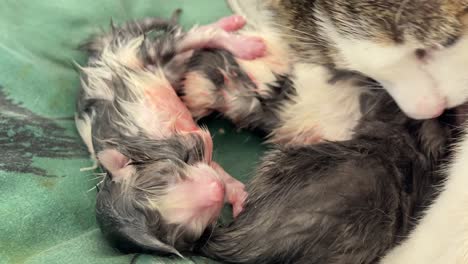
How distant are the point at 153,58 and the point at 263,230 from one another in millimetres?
538

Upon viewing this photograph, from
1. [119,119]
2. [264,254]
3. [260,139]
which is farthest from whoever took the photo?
[260,139]

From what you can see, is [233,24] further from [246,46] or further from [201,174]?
[201,174]

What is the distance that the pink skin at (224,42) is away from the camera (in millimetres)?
1312

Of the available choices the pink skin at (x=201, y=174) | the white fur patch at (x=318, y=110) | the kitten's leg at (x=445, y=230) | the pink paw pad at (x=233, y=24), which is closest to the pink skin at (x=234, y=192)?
the pink skin at (x=201, y=174)

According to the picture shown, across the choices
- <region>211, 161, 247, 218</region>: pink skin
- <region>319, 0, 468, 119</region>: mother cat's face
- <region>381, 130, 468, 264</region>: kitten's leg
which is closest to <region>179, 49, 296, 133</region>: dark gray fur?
<region>211, 161, 247, 218</region>: pink skin

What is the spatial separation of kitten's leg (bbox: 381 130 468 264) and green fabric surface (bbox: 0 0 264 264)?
349 mm

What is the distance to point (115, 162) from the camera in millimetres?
1092

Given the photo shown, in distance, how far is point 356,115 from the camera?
1086mm

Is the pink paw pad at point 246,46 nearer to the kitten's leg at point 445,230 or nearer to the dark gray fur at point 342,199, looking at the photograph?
the dark gray fur at point 342,199

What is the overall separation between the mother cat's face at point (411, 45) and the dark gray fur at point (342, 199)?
7cm

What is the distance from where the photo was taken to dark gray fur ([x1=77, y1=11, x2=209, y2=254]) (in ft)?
3.29

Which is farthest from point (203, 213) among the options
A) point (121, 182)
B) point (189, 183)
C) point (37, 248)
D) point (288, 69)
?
point (288, 69)

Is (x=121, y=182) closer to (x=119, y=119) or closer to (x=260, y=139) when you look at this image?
(x=119, y=119)

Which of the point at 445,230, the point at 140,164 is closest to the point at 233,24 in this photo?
the point at 140,164
